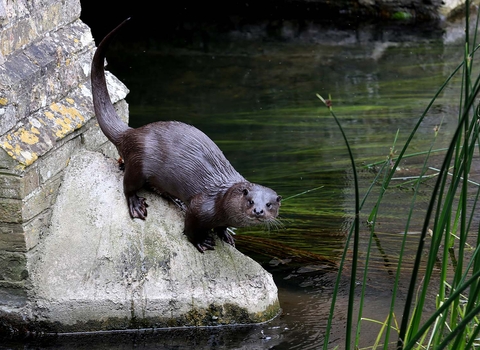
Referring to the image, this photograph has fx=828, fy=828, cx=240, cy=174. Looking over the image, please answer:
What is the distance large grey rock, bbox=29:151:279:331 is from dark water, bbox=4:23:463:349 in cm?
8

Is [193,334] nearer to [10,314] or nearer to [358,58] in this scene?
[10,314]

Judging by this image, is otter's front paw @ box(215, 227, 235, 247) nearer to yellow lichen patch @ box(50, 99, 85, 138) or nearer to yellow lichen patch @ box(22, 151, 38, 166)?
yellow lichen patch @ box(50, 99, 85, 138)

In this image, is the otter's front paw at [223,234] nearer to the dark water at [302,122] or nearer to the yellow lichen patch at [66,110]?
the dark water at [302,122]

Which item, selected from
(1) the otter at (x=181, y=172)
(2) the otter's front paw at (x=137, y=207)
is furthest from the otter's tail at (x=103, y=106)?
(2) the otter's front paw at (x=137, y=207)

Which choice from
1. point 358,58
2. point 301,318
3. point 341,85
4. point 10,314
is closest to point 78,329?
point 10,314

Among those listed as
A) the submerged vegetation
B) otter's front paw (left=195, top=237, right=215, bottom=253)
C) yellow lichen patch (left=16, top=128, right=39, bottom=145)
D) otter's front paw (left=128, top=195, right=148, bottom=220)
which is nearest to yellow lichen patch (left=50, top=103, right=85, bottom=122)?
yellow lichen patch (left=16, top=128, right=39, bottom=145)

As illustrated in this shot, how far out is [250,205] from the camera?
3.29 metres

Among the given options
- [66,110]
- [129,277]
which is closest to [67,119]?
[66,110]

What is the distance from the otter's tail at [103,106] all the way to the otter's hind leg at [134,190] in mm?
190

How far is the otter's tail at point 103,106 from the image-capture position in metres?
3.59

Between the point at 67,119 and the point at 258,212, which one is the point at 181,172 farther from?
the point at 67,119

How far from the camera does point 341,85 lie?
7055 millimetres

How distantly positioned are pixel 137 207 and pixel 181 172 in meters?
0.26

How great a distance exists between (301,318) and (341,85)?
12.7ft
